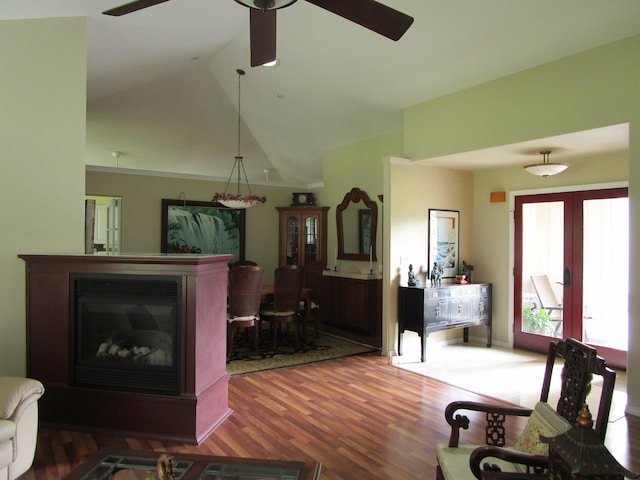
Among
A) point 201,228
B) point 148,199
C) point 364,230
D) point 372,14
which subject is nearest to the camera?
point 372,14

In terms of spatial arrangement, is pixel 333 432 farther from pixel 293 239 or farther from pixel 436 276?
pixel 293 239

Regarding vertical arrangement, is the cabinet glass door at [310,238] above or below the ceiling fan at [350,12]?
below

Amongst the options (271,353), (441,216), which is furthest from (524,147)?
(271,353)

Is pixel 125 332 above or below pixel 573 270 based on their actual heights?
below

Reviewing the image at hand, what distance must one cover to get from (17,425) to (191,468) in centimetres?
112

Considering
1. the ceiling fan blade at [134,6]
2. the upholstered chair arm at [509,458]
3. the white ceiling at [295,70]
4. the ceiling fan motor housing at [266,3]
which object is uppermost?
the white ceiling at [295,70]

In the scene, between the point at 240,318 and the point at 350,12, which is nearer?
the point at 350,12

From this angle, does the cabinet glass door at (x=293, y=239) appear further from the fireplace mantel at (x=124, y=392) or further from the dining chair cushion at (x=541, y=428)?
the dining chair cushion at (x=541, y=428)

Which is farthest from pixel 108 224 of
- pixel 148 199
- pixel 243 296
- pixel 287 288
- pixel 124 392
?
pixel 124 392

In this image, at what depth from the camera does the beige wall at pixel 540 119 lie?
11.2ft

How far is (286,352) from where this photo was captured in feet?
17.1

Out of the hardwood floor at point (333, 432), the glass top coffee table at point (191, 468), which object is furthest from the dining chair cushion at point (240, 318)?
the glass top coffee table at point (191, 468)

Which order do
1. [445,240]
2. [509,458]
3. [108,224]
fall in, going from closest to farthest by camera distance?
[509,458] < [445,240] < [108,224]

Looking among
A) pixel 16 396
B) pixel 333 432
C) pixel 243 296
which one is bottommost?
pixel 333 432
